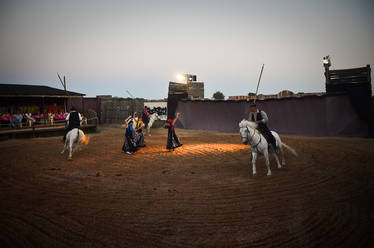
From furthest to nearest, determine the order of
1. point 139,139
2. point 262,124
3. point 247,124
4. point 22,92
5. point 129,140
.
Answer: point 22,92 → point 139,139 → point 129,140 → point 262,124 → point 247,124

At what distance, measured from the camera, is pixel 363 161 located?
857 centimetres

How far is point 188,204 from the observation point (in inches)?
202

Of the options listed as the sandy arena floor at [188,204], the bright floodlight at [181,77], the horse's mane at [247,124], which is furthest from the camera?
the bright floodlight at [181,77]

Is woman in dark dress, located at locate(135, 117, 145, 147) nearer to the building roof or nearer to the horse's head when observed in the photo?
the horse's head

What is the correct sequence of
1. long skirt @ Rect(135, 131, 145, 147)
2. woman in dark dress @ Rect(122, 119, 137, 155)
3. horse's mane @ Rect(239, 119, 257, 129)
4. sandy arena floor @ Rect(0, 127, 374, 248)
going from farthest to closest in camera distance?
long skirt @ Rect(135, 131, 145, 147) < woman in dark dress @ Rect(122, 119, 137, 155) < horse's mane @ Rect(239, 119, 257, 129) < sandy arena floor @ Rect(0, 127, 374, 248)

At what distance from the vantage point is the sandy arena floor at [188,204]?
380 centimetres

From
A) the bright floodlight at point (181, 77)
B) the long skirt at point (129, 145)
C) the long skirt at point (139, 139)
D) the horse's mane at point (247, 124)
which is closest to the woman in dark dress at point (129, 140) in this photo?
the long skirt at point (129, 145)

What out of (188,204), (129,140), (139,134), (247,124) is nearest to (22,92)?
(139,134)

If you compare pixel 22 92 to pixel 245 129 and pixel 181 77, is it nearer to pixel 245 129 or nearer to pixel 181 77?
pixel 181 77

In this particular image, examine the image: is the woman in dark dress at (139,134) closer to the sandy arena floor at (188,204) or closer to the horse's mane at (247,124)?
the sandy arena floor at (188,204)

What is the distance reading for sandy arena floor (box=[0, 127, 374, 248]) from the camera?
3.80 metres

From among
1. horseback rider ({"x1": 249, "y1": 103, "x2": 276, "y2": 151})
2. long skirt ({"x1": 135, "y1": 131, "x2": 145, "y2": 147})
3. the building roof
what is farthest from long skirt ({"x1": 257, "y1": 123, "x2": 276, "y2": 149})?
the building roof

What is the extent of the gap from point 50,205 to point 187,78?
22.3m

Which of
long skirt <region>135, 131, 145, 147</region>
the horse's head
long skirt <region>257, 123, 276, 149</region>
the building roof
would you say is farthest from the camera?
the building roof
